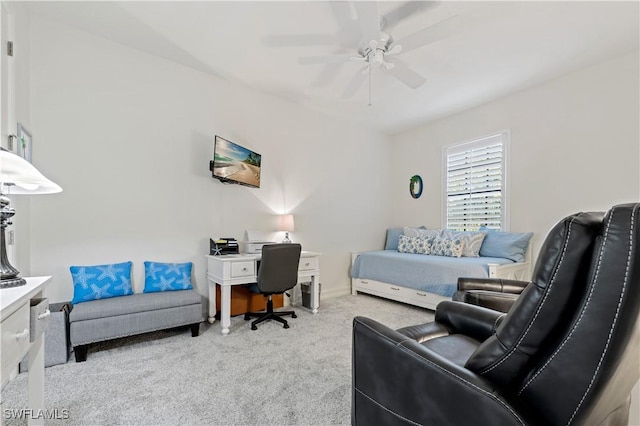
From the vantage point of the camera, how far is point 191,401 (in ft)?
5.67

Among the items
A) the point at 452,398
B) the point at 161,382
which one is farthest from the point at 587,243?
the point at 161,382

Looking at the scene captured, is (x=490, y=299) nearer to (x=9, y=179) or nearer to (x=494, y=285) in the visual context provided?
(x=494, y=285)

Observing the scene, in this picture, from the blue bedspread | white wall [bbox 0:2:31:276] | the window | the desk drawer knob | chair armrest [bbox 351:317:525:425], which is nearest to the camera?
chair armrest [bbox 351:317:525:425]

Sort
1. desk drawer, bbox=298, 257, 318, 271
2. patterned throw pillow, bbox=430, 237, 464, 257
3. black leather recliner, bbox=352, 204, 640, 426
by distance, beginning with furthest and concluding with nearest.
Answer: patterned throw pillow, bbox=430, 237, 464, 257 → desk drawer, bbox=298, 257, 318, 271 → black leather recliner, bbox=352, 204, 640, 426

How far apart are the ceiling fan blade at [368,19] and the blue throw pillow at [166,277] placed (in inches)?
108

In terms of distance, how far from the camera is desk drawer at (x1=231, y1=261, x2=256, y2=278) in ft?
9.43

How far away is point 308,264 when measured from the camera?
3.52m

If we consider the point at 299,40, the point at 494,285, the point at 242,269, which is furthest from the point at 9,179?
the point at 494,285

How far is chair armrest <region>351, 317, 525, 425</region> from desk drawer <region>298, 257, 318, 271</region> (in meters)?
2.19

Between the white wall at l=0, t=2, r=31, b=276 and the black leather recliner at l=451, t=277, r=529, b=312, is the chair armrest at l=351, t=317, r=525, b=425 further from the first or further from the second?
the white wall at l=0, t=2, r=31, b=276

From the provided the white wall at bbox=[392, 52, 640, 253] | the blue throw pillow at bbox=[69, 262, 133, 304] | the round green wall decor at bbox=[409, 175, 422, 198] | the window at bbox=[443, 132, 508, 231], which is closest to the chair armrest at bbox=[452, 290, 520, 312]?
the white wall at bbox=[392, 52, 640, 253]

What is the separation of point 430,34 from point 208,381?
2910mm

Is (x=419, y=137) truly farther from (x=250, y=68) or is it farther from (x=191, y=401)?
(x=191, y=401)

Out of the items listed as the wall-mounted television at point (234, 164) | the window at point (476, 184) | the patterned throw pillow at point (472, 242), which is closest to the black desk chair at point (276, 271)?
the wall-mounted television at point (234, 164)
